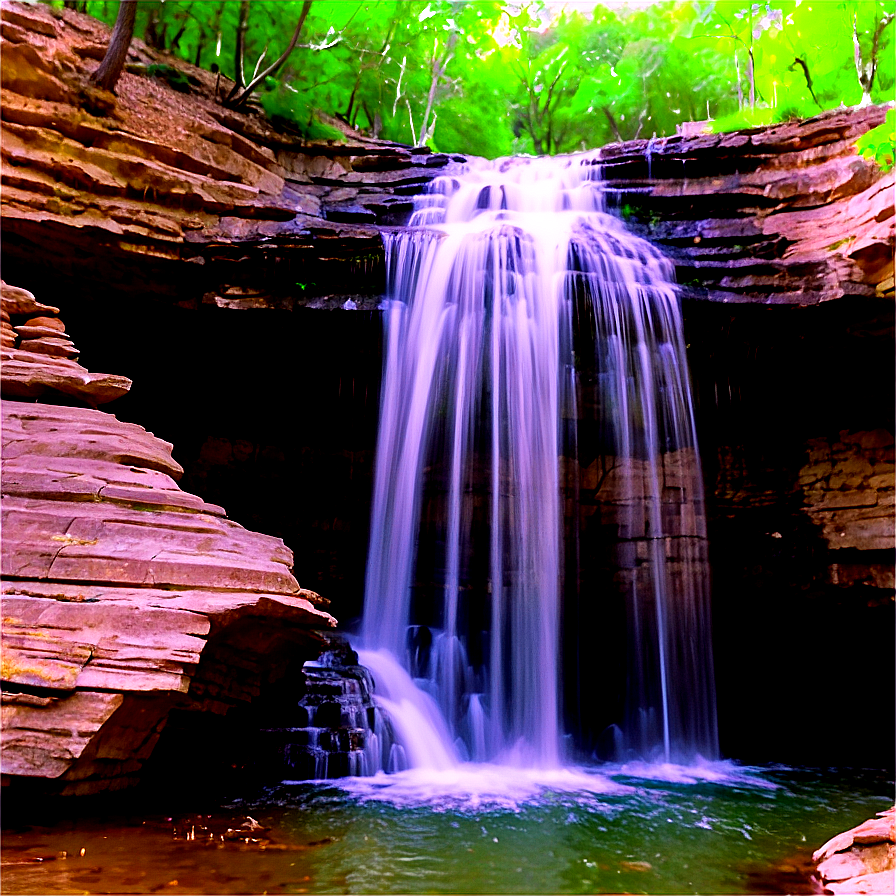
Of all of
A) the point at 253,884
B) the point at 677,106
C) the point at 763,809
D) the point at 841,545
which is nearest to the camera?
the point at 253,884

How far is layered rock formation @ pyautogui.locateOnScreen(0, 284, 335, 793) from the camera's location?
4.23 meters

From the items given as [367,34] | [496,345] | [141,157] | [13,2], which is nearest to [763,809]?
[496,345]

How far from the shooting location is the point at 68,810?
14.5 ft

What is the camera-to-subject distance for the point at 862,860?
13.4 feet

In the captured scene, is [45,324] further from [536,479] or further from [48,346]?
[536,479]

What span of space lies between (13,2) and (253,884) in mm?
12656

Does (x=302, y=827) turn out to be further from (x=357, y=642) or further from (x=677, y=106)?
(x=677, y=106)

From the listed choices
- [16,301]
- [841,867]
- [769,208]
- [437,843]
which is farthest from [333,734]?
[769,208]

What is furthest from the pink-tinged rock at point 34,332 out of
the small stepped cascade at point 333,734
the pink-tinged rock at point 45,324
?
the small stepped cascade at point 333,734

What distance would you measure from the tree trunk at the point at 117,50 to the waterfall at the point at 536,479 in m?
4.84

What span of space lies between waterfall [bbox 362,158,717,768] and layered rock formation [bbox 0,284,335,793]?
4282 mm

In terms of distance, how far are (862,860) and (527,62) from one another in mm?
25970

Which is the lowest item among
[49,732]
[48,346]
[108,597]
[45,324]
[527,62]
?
[49,732]

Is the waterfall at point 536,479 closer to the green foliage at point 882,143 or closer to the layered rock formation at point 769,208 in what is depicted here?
the layered rock formation at point 769,208
